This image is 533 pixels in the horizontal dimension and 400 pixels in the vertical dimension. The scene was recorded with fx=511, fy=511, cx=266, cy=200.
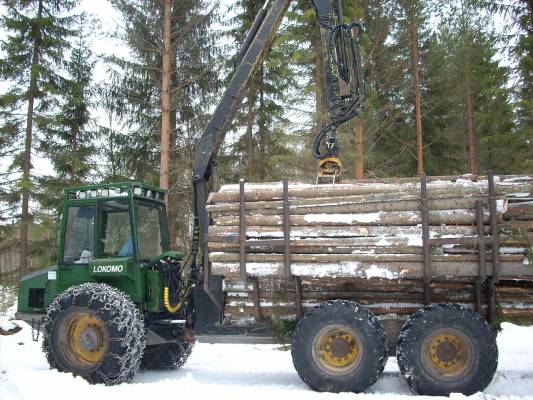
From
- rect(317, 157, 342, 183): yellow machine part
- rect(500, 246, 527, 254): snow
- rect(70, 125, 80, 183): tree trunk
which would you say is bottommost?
rect(500, 246, 527, 254): snow

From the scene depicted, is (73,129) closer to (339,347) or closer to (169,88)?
(169,88)

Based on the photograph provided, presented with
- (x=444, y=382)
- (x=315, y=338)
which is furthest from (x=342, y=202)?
(x=444, y=382)

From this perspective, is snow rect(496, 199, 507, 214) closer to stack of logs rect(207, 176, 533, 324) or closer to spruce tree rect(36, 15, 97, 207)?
stack of logs rect(207, 176, 533, 324)

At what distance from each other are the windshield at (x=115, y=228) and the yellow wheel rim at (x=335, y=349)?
332 cm

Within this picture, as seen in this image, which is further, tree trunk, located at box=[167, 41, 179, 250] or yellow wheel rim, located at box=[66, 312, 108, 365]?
tree trunk, located at box=[167, 41, 179, 250]

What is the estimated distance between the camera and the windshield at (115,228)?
7914 millimetres

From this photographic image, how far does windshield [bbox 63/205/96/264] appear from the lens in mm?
7969

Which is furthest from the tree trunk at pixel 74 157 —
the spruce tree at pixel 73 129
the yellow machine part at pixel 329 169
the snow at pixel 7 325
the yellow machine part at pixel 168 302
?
the yellow machine part at pixel 329 169

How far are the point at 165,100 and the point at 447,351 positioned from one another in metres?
12.0

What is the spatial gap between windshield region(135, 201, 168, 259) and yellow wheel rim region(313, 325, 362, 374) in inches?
125

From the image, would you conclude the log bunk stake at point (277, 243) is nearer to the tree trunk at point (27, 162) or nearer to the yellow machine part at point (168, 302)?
the yellow machine part at point (168, 302)

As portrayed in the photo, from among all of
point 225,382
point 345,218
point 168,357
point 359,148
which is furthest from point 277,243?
point 359,148

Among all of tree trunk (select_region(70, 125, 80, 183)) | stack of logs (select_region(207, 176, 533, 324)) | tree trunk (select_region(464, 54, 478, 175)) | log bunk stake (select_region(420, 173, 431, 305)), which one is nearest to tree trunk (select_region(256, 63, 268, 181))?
tree trunk (select_region(70, 125, 80, 183))

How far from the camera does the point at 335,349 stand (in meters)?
6.52
